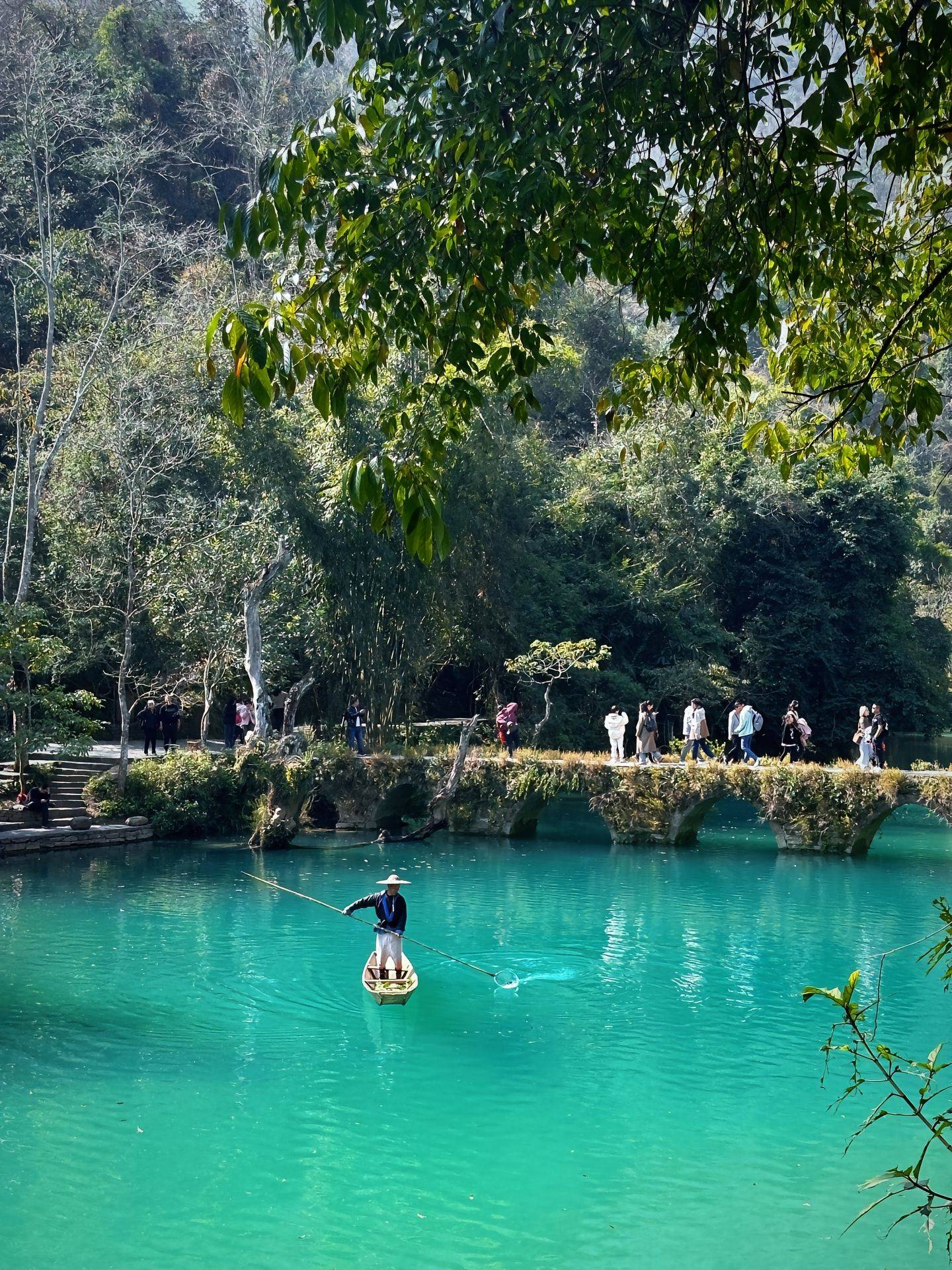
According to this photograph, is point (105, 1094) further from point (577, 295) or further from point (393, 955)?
point (577, 295)

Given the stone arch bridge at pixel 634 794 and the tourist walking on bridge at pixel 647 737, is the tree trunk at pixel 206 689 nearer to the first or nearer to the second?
the stone arch bridge at pixel 634 794

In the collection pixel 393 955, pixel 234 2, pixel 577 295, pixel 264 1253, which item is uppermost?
→ pixel 234 2

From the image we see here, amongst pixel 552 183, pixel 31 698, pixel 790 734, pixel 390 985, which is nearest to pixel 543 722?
pixel 790 734

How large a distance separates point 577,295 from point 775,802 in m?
25.9

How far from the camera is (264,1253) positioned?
29.6 ft

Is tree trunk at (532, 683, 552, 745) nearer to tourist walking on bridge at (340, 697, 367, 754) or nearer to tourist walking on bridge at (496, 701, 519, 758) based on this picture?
tourist walking on bridge at (496, 701, 519, 758)

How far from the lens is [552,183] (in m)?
5.44

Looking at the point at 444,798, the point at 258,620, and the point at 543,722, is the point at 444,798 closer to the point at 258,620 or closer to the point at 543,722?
the point at 543,722

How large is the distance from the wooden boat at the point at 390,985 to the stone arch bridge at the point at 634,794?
1342 cm

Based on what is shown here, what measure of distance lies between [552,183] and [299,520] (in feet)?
79.2

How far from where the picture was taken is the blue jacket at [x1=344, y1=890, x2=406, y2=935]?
14.3 meters

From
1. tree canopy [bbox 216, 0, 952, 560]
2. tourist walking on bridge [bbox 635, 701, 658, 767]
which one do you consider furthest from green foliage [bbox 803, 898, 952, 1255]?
tourist walking on bridge [bbox 635, 701, 658, 767]

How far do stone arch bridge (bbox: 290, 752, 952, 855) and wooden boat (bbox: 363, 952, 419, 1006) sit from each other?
528 inches

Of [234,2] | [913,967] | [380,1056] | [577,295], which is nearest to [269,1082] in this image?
[380,1056]
